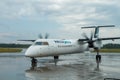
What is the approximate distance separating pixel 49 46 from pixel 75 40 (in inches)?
350

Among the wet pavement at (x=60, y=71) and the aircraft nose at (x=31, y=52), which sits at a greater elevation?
the aircraft nose at (x=31, y=52)

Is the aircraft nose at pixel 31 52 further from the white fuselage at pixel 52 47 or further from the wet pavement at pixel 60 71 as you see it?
the wet pavement at pixel 60 71

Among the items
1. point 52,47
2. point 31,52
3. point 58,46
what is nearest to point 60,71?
point 31,52

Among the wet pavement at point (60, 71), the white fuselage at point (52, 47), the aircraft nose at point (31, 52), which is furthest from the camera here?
the white fuselage at point (52, 47)

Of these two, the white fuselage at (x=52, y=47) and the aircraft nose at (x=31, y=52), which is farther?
the white fuselage at (x=52, y=47)

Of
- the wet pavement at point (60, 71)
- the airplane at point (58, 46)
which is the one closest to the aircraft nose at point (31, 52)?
the airplane at point (58, 46)

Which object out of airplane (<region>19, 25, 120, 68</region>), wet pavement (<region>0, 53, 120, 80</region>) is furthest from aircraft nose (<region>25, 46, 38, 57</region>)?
wet pavement (<region>0, 53, 120, 80</region>)

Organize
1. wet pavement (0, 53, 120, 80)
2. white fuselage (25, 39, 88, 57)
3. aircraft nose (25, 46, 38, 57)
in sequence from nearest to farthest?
wet pavement (0, 53, 120, 80) < aircraft nose (25, 46, 38, 57) < white fuselage (25, 39, 88, 57)

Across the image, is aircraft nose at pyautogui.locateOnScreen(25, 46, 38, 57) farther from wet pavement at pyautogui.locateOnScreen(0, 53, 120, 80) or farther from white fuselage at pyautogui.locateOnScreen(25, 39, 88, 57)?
wet pavement at pyautogui.locateOnScreen(0, 53, 120, 80)

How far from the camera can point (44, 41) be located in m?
29.0

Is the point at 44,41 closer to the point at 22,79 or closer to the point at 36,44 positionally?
the point at 36,44

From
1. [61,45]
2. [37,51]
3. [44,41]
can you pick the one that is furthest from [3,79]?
[61,45]

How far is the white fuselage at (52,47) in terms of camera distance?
26.8 metres

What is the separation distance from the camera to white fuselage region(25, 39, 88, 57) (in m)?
26.8
